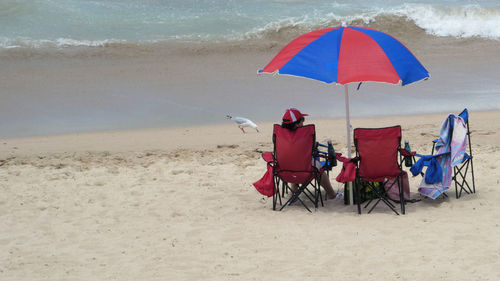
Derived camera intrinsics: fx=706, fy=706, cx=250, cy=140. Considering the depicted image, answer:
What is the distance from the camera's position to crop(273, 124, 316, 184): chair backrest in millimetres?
6766

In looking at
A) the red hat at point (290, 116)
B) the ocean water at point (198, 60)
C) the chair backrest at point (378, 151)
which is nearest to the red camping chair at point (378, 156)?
the chair backrest at point (378, 151)

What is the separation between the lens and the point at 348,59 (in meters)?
6.45

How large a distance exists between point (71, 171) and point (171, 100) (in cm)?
464

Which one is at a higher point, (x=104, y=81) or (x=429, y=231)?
(x=104, y=81)

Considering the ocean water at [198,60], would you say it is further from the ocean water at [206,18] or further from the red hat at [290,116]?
the red hat at [290,116]

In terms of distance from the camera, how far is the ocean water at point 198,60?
1240 cm

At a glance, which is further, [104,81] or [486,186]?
[104,81]

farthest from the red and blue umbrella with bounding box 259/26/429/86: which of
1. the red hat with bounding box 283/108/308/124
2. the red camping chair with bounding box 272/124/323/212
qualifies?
the red camping chair with bounding box 272/124/323/212

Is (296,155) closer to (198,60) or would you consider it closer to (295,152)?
(295,152)

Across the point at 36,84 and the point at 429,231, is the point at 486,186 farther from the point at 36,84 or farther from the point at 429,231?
A: the point at 36,84

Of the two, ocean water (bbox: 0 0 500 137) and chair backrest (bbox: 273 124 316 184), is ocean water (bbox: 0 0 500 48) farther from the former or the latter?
chair backrest (bbox: 273 124 316 184)

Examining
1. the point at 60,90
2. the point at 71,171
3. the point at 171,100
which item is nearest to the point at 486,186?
the point at 71,171

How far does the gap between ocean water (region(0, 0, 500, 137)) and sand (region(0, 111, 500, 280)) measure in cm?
243

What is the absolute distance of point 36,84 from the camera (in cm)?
1507
